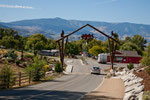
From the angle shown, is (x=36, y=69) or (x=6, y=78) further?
(x=36, y=69)

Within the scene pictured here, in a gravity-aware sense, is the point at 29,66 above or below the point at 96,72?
above

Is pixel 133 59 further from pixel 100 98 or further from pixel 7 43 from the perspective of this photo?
pixel 100 98

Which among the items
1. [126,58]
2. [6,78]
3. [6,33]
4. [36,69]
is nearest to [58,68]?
[36,69]

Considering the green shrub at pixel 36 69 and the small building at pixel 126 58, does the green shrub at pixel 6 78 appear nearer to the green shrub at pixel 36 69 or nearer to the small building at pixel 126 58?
the green shrub at pixel 36 69

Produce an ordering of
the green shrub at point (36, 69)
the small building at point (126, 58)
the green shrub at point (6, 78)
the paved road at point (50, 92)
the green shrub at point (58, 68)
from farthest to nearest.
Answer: the small building at point (126, 58) → the green shrub at point (58, 68) → the green shrub at point (36, 69) → the green shrub at point (6, 78) → the paved road at point (50, 92)

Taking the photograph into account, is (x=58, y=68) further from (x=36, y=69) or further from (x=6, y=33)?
(x=6, y=33)

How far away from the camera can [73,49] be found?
431 ft

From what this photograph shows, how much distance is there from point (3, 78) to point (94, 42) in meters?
118

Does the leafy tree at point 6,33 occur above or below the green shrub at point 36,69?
above

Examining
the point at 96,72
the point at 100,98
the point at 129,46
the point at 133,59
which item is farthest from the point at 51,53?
the point at 100,98

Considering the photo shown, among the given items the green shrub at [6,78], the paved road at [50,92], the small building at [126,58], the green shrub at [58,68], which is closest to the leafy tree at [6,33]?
the small building at [126,58]

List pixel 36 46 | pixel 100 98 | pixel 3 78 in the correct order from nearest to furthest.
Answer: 1. pixel 100 98
2. pixel 3 78
3. pixel 36 46

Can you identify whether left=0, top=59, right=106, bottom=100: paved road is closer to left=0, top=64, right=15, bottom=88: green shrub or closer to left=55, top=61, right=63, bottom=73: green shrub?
left=0, top=64, right=15, bottom=88: green shrub

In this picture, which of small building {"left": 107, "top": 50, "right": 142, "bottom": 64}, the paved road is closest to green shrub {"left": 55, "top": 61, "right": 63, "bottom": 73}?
the paved road
